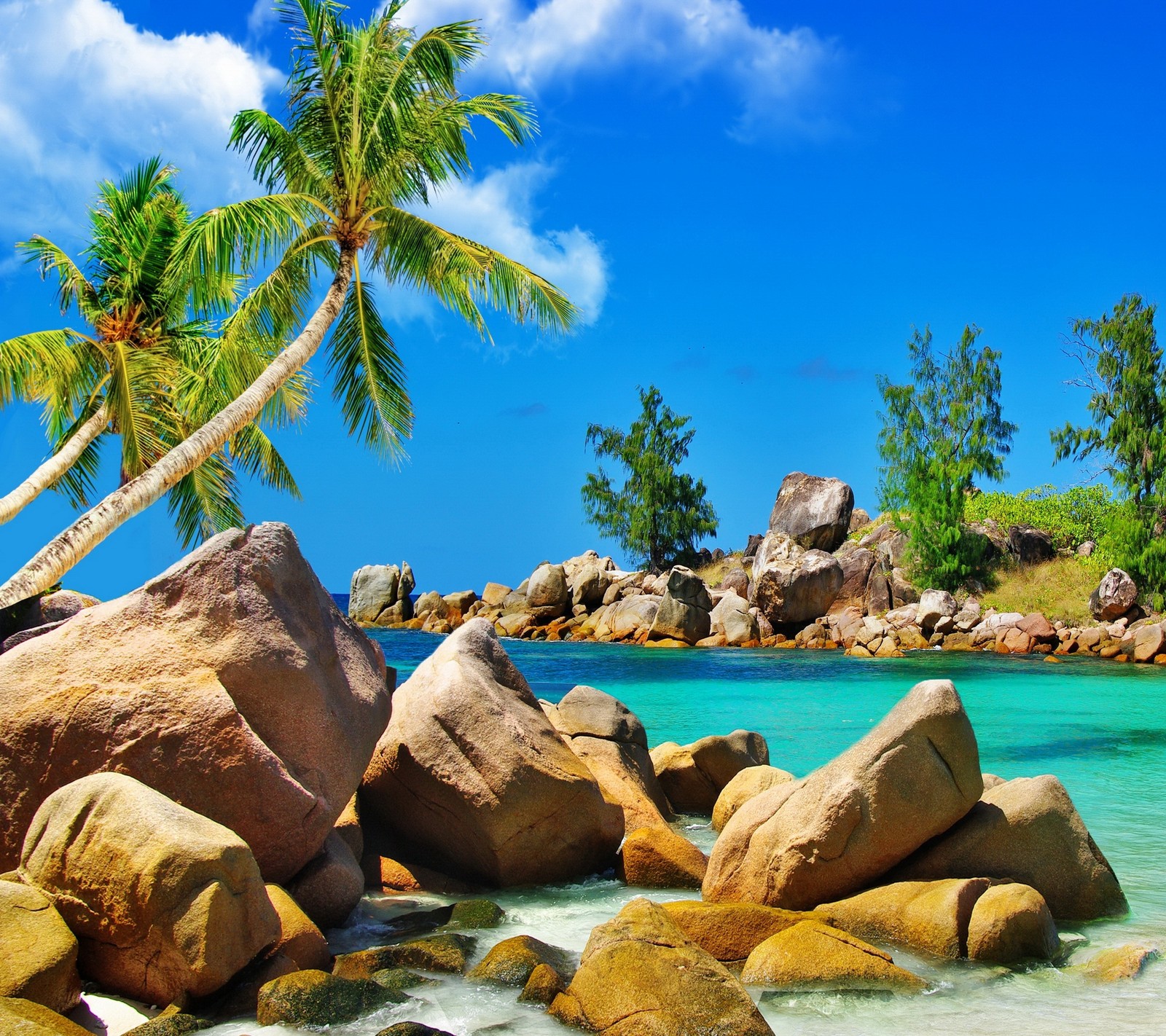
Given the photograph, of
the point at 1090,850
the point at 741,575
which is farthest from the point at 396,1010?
the point at 741,575

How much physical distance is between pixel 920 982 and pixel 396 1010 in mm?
2785

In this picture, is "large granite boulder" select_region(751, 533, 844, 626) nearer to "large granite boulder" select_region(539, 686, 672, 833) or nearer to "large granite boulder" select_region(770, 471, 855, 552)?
"large granite boulder" select_region(770, 471, 855, 552)

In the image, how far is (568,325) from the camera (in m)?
16.6

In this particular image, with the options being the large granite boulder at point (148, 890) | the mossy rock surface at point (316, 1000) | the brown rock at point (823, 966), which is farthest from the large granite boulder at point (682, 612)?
the large granite boulder at point (148, 890)

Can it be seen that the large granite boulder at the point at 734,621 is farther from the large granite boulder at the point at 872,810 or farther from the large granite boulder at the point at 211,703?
the large granite boulder at the point at 211,703

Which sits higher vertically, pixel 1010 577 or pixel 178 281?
pixel 178 281

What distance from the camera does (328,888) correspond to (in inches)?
244

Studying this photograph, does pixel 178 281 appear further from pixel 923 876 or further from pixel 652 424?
pixel 652 424

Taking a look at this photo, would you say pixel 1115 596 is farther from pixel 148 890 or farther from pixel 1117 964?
pixel 148 890

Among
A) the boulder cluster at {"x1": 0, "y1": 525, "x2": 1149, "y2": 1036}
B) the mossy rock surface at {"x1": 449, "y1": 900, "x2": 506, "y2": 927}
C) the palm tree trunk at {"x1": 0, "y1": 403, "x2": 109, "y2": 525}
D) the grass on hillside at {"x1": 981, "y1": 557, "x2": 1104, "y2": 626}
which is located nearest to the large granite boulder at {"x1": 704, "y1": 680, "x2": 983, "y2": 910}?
the boulder cluster at {"x1": 0, "y1": 525, "x2": 1149, "y2": 1036}

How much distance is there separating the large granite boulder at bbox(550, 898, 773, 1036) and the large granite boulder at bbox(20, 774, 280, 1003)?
1600mm

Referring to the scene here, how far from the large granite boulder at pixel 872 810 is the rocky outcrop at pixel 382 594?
48435 mm

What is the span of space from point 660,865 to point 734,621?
3390 cm

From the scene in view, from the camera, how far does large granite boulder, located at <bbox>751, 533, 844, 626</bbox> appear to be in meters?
40.4
